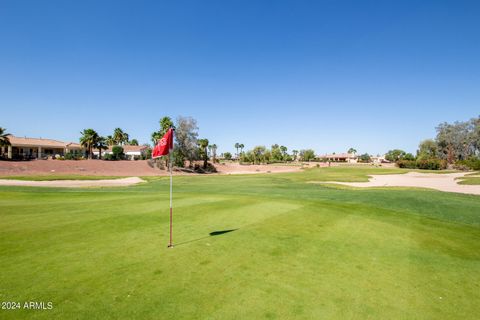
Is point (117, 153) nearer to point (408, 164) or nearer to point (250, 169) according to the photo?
point (250, 169)

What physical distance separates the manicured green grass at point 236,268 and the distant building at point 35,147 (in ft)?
254

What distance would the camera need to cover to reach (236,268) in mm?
6332

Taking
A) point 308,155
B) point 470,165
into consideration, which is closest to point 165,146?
point 470,165

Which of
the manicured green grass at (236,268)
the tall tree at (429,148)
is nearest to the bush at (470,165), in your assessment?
the tall tree at (429,148)

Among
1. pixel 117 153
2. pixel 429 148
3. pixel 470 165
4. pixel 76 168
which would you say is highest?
pixel 429 148

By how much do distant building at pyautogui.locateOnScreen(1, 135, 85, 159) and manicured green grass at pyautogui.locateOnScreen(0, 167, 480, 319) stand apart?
77.5 m

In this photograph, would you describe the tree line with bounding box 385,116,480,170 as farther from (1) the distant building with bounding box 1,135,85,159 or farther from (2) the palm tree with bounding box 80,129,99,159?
(1) the distant building with bounding box 1,135,85,159

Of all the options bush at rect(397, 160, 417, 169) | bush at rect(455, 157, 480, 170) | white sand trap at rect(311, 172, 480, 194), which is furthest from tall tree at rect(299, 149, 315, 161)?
white sand trap at rect(311, 172, 480, 194)

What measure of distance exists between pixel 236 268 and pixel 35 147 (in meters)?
93.0

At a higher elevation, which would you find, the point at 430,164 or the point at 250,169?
the point at 430,164

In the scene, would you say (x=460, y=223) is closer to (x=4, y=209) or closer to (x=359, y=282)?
(x=359, y=282)

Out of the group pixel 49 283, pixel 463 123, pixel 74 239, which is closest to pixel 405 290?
pixel 49 283

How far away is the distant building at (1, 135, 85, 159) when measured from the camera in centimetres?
7148

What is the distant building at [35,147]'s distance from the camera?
235 feet
